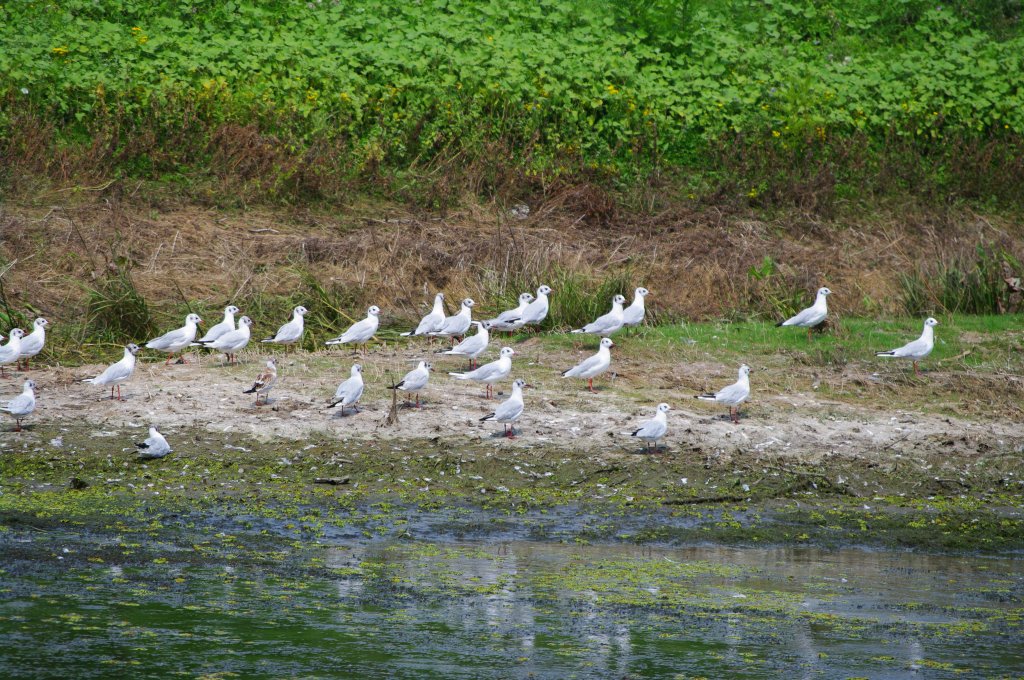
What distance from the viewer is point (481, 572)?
9227mm

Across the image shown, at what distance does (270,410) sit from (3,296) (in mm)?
4412

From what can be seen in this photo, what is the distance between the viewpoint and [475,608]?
857cm

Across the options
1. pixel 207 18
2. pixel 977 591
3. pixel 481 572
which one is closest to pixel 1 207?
pixel 207 18

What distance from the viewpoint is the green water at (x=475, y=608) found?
7684mm

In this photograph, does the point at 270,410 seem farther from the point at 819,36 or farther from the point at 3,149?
the point at 819,36

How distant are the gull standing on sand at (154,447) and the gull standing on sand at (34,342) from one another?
305 centimetres

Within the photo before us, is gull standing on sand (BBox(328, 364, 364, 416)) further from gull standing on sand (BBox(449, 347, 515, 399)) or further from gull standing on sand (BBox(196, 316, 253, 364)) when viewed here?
gull standing on sand (BBox(196, 316, 253, 364))

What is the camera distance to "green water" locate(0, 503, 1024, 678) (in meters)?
7.68

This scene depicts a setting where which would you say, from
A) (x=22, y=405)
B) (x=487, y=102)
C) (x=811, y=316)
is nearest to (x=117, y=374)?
(x=22, y=405)

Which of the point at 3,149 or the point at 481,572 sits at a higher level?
the point at 3,149

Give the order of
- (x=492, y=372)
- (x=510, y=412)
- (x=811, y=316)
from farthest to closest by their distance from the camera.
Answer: (x=811, y=316) < (x=492, y=372) < (x=510, y=412)

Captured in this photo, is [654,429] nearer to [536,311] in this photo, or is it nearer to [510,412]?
[510,412]

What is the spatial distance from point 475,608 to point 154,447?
431 centimetres

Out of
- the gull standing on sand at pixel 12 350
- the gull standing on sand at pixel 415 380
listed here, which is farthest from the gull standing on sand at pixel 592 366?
the gull standing on sand at pixel 12 350
